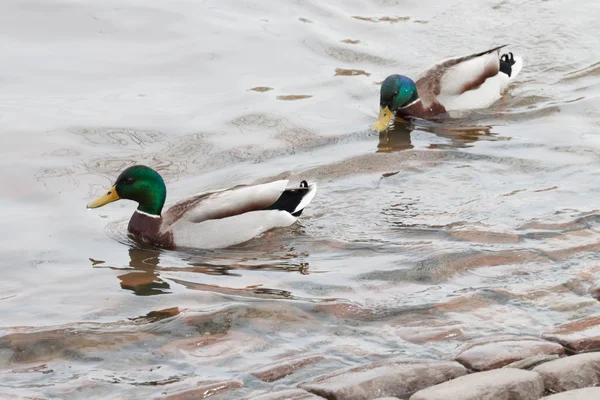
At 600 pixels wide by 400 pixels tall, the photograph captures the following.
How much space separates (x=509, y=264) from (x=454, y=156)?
2.99 metres

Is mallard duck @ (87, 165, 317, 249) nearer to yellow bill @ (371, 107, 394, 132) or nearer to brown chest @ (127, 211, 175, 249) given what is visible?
brown chest @ (127, 211, 175, 249)

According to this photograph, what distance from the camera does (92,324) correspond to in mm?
5559

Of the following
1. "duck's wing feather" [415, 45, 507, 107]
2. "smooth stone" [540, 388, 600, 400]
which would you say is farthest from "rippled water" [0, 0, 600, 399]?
"smooth stone" [540, 388, 600, 400]

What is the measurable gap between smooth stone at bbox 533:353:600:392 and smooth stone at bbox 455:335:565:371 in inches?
8.8

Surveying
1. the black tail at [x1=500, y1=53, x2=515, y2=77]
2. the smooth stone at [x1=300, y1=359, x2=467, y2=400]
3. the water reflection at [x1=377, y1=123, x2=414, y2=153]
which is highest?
the black tail at [x1=500, y1=53, x2=515, y2=77]

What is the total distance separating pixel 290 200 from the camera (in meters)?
7.57

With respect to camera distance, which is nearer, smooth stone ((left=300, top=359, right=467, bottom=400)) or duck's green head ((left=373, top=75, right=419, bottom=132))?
smooth stone ((left=300, top=359, right=467, bottom=400))

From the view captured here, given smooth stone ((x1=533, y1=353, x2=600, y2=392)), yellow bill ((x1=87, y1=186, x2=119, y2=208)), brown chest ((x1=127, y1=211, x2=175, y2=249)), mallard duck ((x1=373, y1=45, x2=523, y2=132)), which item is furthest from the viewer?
mallard duck ((x1=373, y1=45, x2=523, y2=132))

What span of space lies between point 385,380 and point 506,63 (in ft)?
24.8

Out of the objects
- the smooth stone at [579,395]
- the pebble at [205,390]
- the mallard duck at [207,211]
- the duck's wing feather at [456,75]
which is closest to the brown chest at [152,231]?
the mallard duck at [207,211]

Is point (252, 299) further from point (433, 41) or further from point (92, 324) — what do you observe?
point (433, 41)

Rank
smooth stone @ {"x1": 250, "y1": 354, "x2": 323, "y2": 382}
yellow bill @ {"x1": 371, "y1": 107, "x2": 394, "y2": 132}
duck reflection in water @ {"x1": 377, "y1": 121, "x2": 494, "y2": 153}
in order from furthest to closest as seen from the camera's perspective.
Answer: yellow bill @ {"x1": 371, "y1": 107, "x2": 394, "y2": 132}, duck reflection in water @ {"x1": 377, "y1": 121, "x2": 494, "y2": 153}, smooth stone @ {"x1": 250, "y1": 354, "x2": 323, "y2": 382}

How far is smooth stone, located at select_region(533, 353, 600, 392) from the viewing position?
428 centimetres

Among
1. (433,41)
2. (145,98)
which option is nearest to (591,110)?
(433,41)
